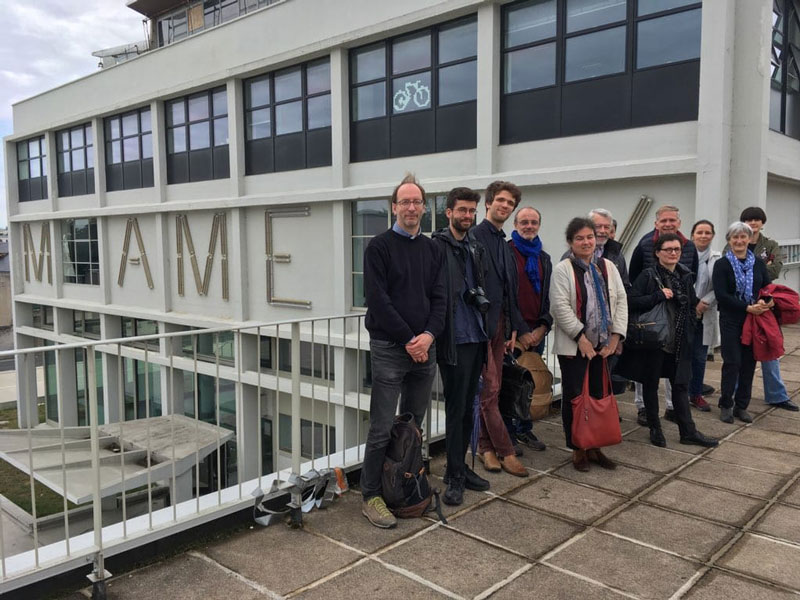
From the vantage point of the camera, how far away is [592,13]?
463 inches

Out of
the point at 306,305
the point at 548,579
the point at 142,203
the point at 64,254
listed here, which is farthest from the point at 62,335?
the point at 548,579

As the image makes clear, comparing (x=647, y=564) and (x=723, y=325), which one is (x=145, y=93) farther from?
(x=647, y=564)

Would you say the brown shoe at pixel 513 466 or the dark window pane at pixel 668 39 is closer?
the brown shoe at pixel 513 466

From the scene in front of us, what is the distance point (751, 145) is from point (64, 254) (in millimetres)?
25159

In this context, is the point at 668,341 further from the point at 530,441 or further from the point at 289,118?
the point at 289,118

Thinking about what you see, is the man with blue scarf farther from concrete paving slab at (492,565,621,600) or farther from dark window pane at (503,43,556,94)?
dark window pane at (503,43,556,94)

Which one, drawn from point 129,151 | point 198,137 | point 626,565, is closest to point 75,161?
point 129,151

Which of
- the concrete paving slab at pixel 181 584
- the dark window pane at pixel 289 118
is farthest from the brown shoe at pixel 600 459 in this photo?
the dark window pane at pixel 289 118

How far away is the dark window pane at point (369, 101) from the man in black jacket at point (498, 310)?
11.8 metres

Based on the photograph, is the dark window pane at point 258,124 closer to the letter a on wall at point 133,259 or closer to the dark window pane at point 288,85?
the dark window pane at point 288,85

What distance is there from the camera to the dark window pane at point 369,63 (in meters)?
15.2

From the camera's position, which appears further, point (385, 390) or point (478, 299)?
point (478, 299)

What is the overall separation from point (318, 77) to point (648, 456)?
14.3 m

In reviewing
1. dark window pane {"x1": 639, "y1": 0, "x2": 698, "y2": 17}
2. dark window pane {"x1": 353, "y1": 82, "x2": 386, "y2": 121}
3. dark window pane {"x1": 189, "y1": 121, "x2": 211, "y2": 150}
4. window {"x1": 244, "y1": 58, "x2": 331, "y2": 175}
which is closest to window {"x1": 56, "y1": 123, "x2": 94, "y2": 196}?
dark window pane {"x1": 189, "y1": 121, "x2": 211, "y2": 150}
